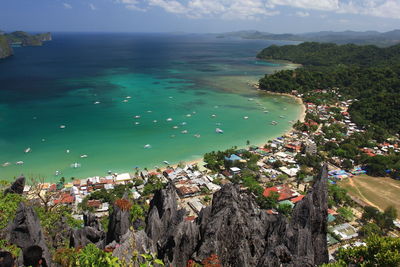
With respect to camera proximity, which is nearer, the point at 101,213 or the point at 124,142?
the point at 101,213

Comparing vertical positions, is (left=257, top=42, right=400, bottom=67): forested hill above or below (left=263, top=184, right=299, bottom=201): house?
above

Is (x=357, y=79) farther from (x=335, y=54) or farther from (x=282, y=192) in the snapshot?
(x=282, y=192)

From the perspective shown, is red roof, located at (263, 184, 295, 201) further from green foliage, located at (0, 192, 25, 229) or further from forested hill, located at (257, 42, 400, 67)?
forested hill, located at (257, 42, 400, 67)

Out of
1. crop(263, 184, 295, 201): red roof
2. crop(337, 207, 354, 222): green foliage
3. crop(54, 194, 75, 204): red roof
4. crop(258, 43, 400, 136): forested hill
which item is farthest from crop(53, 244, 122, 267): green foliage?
crop(258, 43, 400, 136): forested hill

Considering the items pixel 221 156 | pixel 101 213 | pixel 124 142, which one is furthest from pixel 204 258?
pixel 124 142

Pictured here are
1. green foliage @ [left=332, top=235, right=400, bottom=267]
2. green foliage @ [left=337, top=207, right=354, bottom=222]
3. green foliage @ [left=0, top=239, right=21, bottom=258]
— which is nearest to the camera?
green foliage @ [left=0, top=239, right=21, bottom=258]

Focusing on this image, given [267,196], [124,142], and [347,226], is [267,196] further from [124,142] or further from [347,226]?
[124,142]

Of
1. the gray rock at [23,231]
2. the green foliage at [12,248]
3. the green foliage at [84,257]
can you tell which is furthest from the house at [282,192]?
the green foliage at [12,248]

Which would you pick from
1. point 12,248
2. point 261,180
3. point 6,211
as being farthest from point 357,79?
point 12,248
